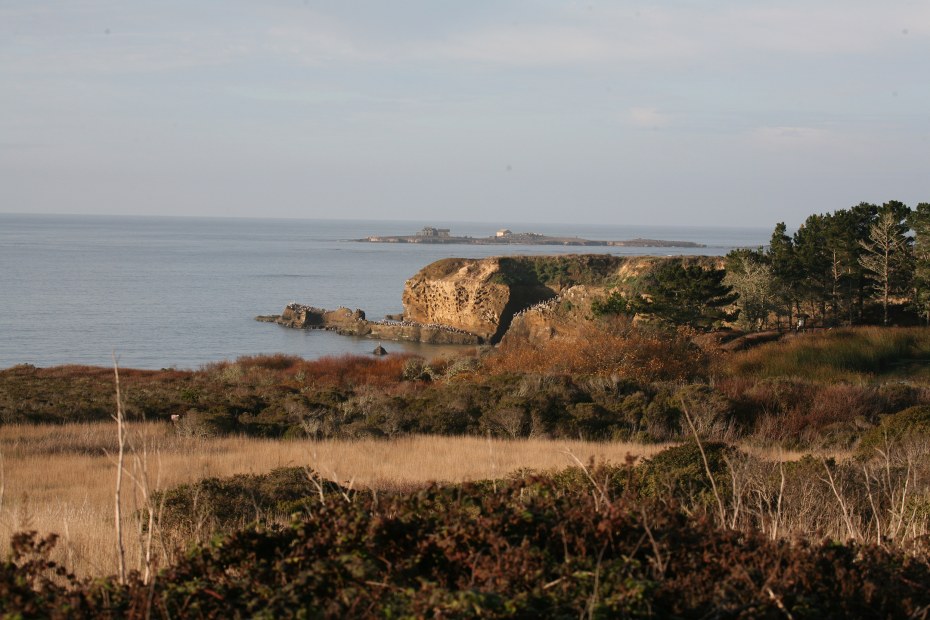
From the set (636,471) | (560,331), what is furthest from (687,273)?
(636,471)

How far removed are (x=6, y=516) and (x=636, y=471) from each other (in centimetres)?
586

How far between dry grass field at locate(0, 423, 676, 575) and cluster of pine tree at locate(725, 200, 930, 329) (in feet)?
103

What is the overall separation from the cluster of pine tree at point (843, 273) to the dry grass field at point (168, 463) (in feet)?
103

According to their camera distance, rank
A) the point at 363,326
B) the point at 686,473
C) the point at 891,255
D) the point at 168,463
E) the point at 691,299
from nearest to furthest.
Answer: the point at 686,473, the point at 168,463, the point at 691,299, the point at 891,255, the point at 363,326

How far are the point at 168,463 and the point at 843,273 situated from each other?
134ft

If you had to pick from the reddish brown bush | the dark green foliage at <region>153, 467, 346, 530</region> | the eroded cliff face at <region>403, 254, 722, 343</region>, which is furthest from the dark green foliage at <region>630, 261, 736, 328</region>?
the dark green foliage at <region>153, 467, 346, 530</region>

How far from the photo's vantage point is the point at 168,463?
1173cm

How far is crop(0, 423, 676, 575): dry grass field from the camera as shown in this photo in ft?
23.5

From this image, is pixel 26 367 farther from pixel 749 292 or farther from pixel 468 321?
pixel 468 321

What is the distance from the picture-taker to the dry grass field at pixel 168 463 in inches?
281

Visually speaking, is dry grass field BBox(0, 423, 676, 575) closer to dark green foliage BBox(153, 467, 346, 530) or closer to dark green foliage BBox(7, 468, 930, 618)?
dark green foliage BBox(153, 467, 346, 530)

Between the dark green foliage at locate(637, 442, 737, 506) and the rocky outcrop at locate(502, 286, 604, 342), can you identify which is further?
the rocky outcrop at locate(502, 286, 604, 342)

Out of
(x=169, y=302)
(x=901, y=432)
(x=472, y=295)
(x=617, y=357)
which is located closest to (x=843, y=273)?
(x=617, y=357)

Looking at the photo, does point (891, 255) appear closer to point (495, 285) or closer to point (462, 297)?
point (495, 285)
